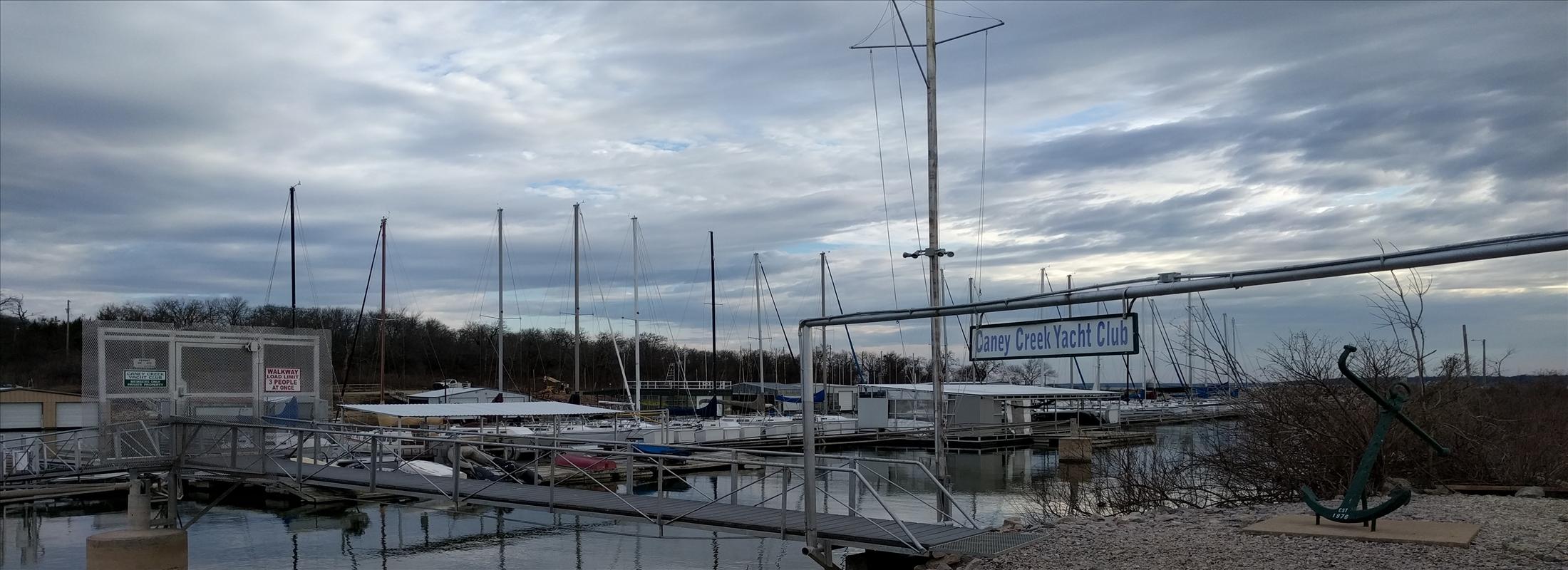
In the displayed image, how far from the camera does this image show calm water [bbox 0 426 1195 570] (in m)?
25.5

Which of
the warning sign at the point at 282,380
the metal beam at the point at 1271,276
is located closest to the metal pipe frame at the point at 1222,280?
the metal beam at the point at 1271,276

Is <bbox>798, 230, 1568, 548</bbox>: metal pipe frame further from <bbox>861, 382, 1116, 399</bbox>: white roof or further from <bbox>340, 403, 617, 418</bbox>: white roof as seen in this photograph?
<bbox>861, 382, 1116, 399</bbox>: white roof

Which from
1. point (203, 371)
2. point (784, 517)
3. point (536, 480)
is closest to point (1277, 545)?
point (784, 517)

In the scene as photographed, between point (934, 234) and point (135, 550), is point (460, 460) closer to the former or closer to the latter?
point (135, 550)

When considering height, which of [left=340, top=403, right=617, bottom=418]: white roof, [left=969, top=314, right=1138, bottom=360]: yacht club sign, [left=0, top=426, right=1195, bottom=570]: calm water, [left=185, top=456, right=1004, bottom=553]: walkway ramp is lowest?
[left=0, top=426, right=1195, bottom=570]: calm water

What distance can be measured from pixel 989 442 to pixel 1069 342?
49391 millimetres

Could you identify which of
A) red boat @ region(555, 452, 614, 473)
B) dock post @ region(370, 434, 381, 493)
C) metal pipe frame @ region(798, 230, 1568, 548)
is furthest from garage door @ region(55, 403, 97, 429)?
metal pipe frame @ region(798, 230, 1568, 548)

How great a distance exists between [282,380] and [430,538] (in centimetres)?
921

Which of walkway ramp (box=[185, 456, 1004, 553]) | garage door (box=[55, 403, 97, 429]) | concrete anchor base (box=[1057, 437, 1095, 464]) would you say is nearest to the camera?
walkway ramp (box=[185, 456, 1004, 553])

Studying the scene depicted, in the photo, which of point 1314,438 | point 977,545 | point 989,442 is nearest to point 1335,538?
point 977,545

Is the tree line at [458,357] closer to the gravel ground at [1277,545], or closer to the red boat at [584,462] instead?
the red boat at [584,462]

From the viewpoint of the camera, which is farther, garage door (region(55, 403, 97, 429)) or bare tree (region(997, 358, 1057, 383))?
bare tree (region(997, 358, 1057, 383))

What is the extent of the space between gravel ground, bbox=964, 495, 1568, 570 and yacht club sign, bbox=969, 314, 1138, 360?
2947 mm

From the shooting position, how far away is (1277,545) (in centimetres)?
1180
